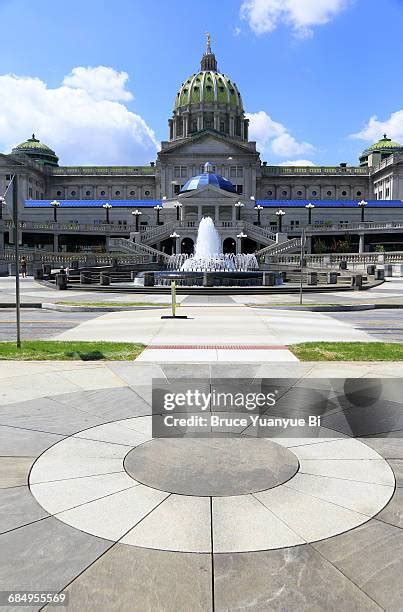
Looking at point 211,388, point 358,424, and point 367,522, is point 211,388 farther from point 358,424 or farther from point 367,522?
point 367,522

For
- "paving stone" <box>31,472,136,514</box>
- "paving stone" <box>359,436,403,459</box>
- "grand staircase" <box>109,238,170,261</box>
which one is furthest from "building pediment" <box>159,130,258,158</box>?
"paving stone" <box>31,472,136,514</box>

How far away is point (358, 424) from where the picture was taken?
7.23 m

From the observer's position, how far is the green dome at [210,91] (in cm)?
14800

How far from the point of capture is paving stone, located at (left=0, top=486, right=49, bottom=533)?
15.1 feet

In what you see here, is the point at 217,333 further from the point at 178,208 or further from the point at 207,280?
the point at 178,208

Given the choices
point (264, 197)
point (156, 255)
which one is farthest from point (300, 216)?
point (156, 255)

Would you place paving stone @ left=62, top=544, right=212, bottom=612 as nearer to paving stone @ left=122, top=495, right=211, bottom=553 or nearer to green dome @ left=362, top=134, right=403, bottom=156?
paving stone @ left=122, top=495, right=211, bottom=553

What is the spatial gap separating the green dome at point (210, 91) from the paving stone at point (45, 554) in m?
156

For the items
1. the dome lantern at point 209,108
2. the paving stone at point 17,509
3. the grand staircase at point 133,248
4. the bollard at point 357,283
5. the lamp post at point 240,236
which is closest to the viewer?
the paving stone at point 17,509

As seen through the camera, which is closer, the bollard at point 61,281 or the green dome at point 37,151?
the bollard at point 61,281

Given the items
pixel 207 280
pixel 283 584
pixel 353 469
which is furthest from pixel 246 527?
pixel 207 280

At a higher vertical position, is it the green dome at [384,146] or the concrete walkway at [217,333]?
the green dome at [384,146]

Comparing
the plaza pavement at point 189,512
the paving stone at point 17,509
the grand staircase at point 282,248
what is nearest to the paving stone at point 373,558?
the plaza pavement at point 189,512

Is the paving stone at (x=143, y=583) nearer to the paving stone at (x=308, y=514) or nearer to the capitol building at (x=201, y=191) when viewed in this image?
the paving stone at (x=308, y=514)
